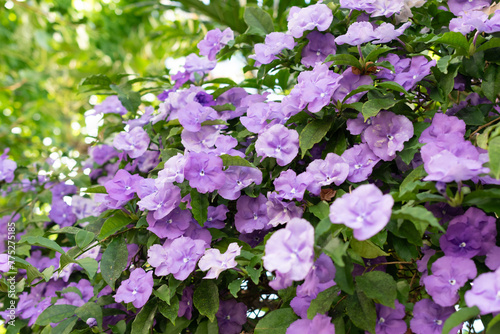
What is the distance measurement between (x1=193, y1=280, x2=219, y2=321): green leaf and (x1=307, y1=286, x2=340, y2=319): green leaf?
0.19 metres

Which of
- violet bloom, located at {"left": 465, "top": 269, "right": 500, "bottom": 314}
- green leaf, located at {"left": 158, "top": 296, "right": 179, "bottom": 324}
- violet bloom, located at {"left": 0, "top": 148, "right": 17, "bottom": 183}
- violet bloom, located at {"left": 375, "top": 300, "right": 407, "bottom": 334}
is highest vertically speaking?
violet bloom, located at {"left": 465, "top": 269, "right": 500, "bottom": 314}

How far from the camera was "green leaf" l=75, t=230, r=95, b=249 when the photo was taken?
0.80m

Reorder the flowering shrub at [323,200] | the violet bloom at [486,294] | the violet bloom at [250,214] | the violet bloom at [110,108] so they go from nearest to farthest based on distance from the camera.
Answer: the violet bloom at [486,294], the flowering shrub at [323,200], the violet bloom at [250,214], the violet bloom at [110,108]

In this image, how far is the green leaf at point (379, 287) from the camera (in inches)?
23.5

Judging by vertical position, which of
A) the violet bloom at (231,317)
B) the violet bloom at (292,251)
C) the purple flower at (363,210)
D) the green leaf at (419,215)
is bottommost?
the violet bloom at (231,317)

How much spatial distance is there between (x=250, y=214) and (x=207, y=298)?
168 mm

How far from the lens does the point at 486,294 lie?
19.2 inches

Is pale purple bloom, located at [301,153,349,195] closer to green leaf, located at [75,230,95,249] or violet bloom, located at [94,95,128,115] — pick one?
green leaf, located at [75,230,95,249]

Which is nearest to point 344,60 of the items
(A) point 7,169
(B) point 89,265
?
(B) point 89,265

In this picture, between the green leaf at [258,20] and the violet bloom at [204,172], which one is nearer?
the violet bloom at [204,172]

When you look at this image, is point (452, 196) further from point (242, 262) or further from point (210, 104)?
A: point (210, 104)

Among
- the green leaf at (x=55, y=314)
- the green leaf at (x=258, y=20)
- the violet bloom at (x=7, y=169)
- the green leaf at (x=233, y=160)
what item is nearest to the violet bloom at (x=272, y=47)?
the green leaf at (x=258, y=20)

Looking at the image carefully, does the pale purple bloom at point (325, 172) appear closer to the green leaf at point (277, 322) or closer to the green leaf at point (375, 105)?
the green leaf at point (375, 105)

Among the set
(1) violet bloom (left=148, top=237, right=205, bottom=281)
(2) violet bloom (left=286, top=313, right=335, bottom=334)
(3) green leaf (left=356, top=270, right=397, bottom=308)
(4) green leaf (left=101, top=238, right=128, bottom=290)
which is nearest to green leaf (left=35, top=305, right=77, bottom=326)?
(4) green leaf (left=101, top=238, right=128, bottom=290)
